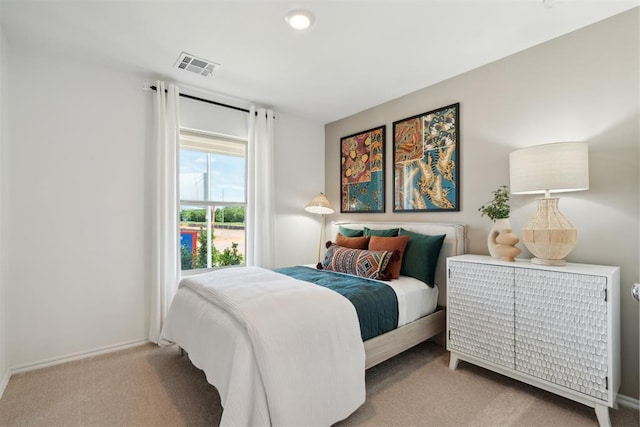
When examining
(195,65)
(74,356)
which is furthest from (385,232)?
(74,356)

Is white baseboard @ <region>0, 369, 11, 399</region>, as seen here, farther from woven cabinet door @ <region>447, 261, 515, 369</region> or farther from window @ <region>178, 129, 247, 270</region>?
woven cabinet door @ <region>447, 261, 515, 369</region>

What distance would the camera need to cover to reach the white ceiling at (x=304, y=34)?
194cm

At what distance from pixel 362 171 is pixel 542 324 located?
95.5 inches

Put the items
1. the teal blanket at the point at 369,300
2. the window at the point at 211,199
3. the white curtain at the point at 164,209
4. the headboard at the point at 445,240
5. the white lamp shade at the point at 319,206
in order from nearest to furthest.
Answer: the teal blanket at the point at 369,300, the headboard at the point at 445,240, the white curtain at the point at 164,209, the window at the point at 211,199, the white lamp shade at the point at 319,206

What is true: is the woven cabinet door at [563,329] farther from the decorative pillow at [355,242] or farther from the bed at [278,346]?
the decorative pillow at [355,242]

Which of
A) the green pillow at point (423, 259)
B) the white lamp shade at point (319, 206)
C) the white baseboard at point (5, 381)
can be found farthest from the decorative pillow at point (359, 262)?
the white baseboard at point (5, 381)

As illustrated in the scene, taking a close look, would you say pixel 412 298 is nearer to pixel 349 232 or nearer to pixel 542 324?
pixel 542 324

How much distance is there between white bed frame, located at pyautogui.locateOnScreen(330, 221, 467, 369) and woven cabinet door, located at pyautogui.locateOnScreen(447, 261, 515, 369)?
0.75 ft

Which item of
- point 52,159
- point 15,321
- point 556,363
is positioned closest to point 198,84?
point 52,159

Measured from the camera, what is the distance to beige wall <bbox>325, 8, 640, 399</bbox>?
1.95 m

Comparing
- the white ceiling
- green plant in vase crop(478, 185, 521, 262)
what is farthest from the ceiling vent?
green plant in vase crop(478, 185, 521, 262)

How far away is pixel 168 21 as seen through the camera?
209cm

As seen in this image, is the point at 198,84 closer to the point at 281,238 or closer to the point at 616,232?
the point at 281,238

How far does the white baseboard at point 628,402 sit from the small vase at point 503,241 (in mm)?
1060
